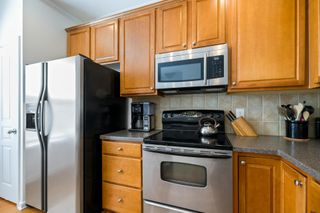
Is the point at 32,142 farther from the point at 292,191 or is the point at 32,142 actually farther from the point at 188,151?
the point at 292,191

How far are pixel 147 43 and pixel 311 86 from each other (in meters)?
1.62

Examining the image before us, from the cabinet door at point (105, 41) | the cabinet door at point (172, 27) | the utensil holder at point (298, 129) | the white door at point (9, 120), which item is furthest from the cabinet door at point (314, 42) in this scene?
the white door at point (9, 120)

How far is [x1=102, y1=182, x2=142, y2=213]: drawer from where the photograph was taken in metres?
1.61

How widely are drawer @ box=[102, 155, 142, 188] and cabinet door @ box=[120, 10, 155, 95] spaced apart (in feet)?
2.62

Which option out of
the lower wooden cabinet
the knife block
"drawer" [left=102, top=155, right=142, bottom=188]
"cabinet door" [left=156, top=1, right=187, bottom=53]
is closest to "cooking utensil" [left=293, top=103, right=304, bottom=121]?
the knife block

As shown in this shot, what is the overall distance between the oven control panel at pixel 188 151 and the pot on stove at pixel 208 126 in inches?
13.9

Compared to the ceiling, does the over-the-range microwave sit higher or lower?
lower

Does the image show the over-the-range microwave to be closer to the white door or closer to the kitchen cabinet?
the kitchen cabinet

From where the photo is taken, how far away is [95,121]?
69.2 inches

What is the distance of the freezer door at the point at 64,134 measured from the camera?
1590 millimetres

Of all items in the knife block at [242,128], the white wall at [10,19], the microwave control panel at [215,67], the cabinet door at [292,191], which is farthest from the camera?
the white wall at [10,19]

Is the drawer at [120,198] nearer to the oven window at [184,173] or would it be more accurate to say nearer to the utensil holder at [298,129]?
the oven window at [184,173]

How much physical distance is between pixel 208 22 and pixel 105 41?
52.7 inches

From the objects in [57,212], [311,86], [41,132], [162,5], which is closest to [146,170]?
[57,212]
